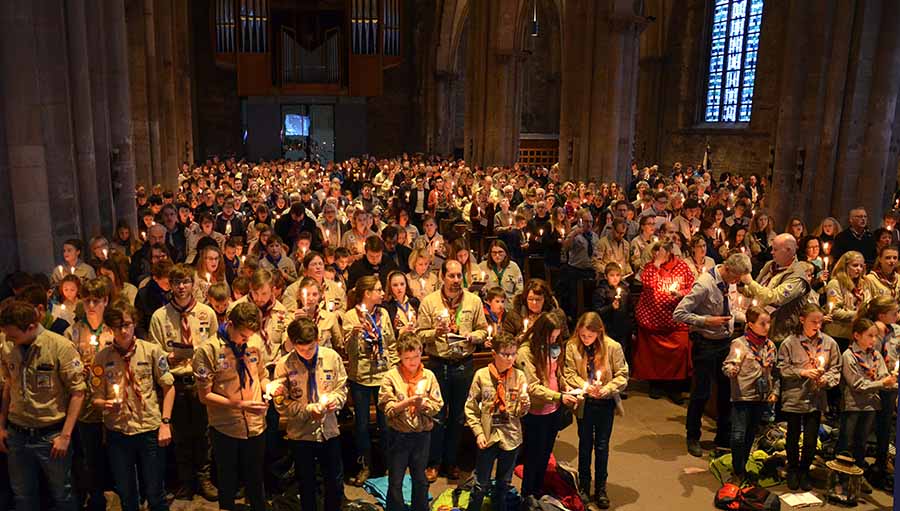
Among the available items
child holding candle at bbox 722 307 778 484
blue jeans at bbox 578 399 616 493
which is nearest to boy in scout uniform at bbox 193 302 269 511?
blue jeans at bbox 578 399 616 493

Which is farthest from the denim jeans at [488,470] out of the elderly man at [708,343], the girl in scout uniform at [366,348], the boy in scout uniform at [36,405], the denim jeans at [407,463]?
the boy in scout uniform at [36,405]

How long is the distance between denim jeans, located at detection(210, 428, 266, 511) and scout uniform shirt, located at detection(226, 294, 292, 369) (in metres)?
0.62

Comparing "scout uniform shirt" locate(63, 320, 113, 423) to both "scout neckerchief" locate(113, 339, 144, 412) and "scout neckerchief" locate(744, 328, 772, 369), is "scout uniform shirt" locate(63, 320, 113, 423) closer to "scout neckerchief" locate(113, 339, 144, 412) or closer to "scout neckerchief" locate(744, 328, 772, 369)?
"scout neckerchief" locate(113, 339, 144, 412)

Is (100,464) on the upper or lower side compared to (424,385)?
lower

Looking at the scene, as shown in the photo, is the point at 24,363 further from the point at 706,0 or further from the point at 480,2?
the point at 706,0

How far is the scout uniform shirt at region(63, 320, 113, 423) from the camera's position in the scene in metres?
5.82

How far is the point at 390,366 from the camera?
699 cm

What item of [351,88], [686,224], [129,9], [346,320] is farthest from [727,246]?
[351,88]

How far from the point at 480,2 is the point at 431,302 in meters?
24.3

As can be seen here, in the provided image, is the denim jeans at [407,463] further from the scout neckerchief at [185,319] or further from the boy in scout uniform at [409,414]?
the scout neckerchief at [185,319]

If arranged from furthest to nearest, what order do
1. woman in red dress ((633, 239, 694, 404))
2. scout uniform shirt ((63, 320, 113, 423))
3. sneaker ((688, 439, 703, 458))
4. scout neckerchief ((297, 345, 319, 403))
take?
woman in red dress ((633, 239, 694, 404))
sneaker ((688, 439, 703, 458))
scout uniform shirt ((63, 320, 113, 423))
scout neckerchief ((297, 345, 319, 403))

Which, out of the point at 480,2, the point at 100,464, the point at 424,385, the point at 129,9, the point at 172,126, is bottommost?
the point at 100,464

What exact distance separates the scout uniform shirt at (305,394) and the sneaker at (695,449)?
4.00 m

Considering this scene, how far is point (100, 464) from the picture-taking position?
19.7ft
